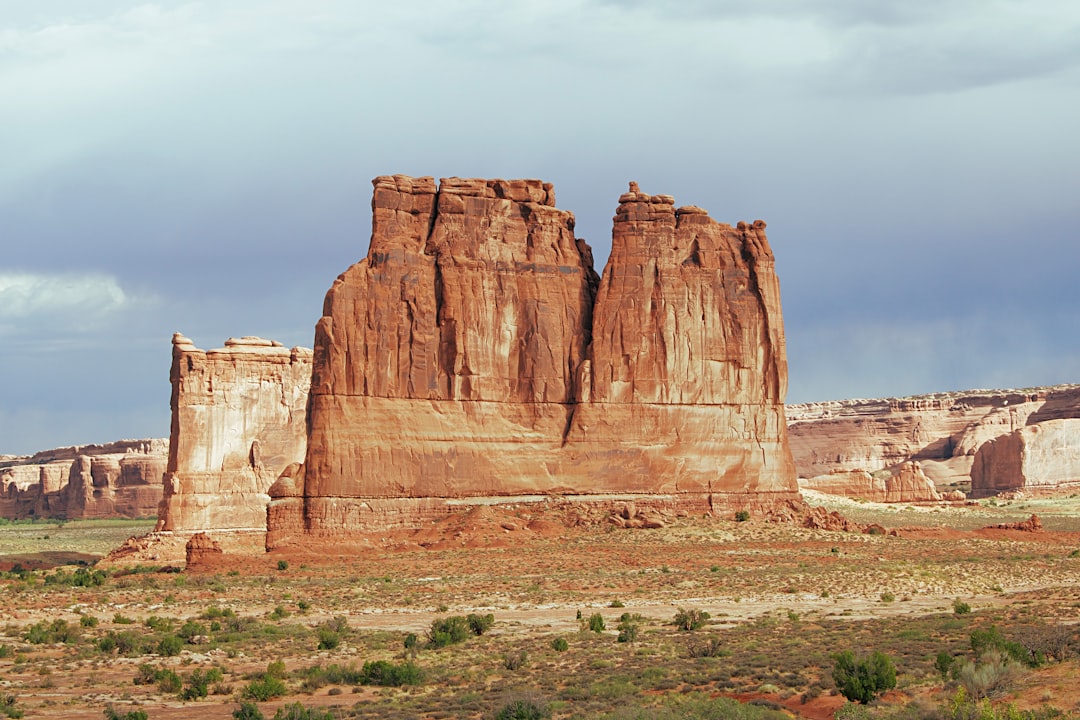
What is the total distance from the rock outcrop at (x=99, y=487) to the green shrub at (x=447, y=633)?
98.6 metres

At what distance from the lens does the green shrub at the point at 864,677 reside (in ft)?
74.5

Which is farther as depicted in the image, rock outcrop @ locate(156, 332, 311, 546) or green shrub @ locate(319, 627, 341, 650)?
rock outcrop @ locate(156, 332, 311, 546)

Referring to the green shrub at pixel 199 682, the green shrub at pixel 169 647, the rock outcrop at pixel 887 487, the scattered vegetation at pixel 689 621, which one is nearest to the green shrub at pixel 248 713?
the green shrub at pixel 199 682

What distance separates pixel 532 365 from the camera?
5656 cm

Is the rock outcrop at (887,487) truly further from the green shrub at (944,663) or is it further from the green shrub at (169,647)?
the green shrub at (944,663)

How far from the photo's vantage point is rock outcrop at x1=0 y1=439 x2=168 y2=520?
424ft

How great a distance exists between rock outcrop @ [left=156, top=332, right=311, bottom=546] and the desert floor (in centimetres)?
881

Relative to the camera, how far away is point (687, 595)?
41219 millimetres

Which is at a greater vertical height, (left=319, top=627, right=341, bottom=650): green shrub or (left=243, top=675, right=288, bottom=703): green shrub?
(left=319, top=627, right=341, bottom=650): green shrub

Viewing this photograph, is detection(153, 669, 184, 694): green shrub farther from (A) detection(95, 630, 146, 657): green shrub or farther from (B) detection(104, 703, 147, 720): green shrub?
(A) detection(95, 630, 146, 657): green shrub

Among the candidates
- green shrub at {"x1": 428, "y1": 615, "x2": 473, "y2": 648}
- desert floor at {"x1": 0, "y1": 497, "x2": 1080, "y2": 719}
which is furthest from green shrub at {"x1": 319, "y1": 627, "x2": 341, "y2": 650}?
green shrub at {"x1": 428, "y1": 615, "x2": 473, "y2": 648}

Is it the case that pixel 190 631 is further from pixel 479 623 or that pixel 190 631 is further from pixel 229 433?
pixel 229 433

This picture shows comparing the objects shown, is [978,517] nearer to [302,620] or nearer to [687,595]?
[687,595]

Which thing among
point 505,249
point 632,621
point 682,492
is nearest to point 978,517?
point 682,492
